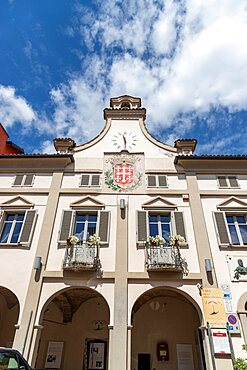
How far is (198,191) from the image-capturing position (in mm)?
13000

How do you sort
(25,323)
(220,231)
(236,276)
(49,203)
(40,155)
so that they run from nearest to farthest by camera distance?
(25,323) → (236,276) → (220,231) → (49,203) → (40,155)

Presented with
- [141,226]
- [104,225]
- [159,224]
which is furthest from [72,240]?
[159,224]

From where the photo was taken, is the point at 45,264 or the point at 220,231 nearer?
the point at 45,264

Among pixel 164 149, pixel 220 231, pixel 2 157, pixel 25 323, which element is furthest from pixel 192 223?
pixel 2 157

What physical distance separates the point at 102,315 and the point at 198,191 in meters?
7.53

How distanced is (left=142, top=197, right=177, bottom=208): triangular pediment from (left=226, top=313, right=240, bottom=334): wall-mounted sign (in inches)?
193

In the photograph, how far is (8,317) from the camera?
1249 centimetres

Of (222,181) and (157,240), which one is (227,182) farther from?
(157,240)

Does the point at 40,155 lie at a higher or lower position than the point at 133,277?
higher

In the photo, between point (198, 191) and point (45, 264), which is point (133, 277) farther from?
point (198, 191)

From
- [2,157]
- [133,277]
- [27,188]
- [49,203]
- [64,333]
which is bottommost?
[64,333]

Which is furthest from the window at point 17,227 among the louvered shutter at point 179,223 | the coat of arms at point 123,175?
the louvered shutter at point 179,223

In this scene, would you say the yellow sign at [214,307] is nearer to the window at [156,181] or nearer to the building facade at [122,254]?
the building facade at [122,254]

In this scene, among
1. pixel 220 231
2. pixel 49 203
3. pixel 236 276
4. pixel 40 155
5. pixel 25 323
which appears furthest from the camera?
pixel 40 155
